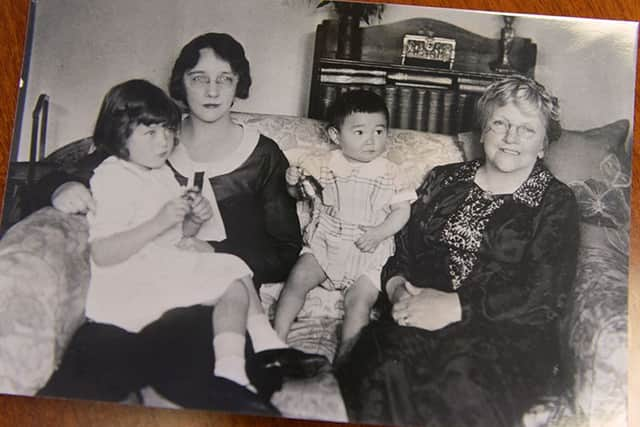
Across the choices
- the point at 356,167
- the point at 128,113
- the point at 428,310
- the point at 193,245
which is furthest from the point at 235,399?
the point at 128,113

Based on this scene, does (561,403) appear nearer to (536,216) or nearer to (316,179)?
(536,216)

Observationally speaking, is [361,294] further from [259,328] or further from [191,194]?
[191,194]

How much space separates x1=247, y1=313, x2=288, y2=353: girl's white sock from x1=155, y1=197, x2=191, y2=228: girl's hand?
0.27 meters

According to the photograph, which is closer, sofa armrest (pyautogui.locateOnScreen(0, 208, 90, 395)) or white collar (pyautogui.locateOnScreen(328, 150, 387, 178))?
sofa armrest (pyautogui.locateOnScreen(0, 208, 90, 395))

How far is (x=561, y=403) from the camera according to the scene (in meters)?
1.26

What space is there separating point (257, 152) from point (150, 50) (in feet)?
1.15

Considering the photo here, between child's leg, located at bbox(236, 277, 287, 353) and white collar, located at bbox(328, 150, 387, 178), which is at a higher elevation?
white collar, located at bbox(328, 150, 387, 178)

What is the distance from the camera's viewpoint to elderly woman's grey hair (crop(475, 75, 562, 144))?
4.54 feet

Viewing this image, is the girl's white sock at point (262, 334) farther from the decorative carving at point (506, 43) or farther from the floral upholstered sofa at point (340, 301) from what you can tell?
the decorative carving at point (506, 43)

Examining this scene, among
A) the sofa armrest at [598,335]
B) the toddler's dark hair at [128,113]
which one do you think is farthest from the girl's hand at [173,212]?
the sofa armrest at [598,335]

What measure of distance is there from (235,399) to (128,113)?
664 mm

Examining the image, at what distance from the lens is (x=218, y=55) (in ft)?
4.66

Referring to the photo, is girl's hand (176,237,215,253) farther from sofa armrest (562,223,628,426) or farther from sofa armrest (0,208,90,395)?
sofa armrest (562,223,628,426)

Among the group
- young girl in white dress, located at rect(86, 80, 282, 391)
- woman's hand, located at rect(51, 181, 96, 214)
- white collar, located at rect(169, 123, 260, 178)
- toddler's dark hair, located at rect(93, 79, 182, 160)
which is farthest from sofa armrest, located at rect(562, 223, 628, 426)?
woman's hand, located at rect(51, 181, 96, 214)
